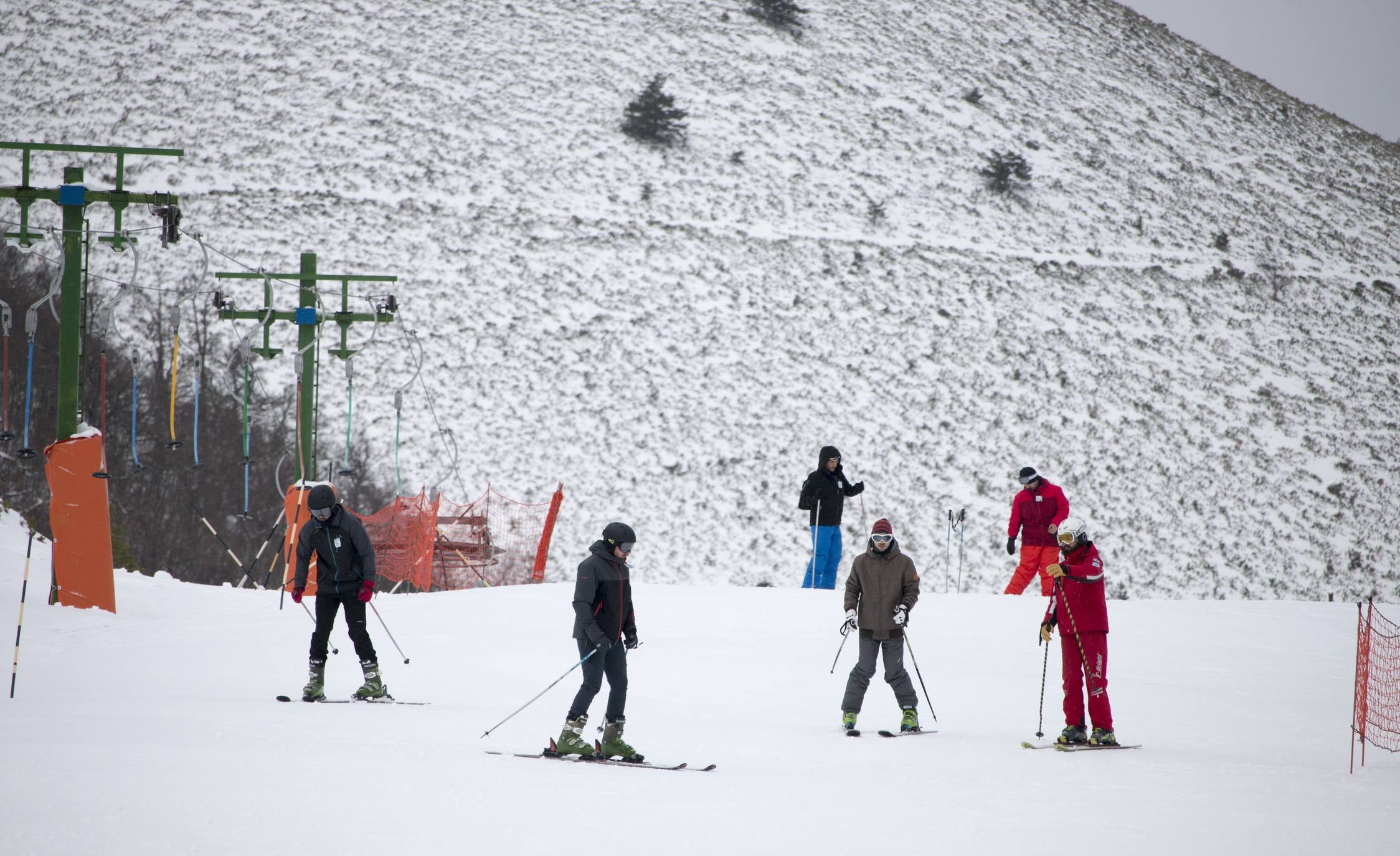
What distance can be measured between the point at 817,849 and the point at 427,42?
40.5 m

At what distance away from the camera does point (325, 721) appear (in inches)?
346

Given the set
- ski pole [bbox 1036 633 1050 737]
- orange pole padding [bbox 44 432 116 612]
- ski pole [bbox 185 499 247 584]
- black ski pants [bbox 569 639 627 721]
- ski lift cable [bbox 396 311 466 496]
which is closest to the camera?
black ski pants [bbox 569 639 627 721]

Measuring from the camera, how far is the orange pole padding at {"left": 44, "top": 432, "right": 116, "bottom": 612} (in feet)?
45.4

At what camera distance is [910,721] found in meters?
9.46

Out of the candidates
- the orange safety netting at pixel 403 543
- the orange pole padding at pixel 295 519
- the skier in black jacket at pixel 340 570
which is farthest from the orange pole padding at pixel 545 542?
the skier in black jacket at pixel 340 570

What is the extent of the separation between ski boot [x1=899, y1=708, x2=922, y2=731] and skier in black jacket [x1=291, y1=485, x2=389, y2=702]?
4.28 meters

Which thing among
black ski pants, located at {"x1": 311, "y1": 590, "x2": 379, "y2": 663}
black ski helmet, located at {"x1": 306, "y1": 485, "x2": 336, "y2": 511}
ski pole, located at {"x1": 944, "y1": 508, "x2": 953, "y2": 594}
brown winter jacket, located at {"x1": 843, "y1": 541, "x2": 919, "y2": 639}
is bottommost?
ski pole, located at {"x1": 944, "y1": 508, "x2": 953, "y2": 594}

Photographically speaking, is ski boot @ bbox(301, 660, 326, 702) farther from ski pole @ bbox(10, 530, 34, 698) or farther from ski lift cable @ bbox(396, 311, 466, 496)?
ski lift cable @ bbox(396, 311, 466, 496)

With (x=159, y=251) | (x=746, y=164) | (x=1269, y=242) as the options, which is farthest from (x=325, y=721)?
(x=1269, y=242)

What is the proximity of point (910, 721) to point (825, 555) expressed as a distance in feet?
25.8

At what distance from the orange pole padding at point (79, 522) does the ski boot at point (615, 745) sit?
8595mm

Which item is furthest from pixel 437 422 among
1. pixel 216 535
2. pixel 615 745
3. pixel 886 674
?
pixel 615 745

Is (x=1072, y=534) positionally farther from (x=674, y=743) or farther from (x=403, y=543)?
(x=403, y=543)

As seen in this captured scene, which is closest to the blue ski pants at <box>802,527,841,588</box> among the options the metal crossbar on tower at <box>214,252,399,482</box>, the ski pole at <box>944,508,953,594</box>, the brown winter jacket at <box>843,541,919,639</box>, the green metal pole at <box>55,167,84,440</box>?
the brown winter jacket at <box>843,541,919,639</box>
